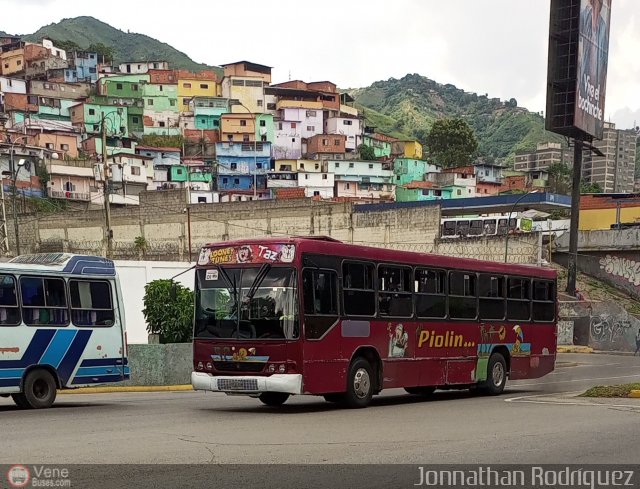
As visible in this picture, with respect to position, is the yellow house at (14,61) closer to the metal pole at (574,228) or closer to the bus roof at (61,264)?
the metal pole at (574,228)

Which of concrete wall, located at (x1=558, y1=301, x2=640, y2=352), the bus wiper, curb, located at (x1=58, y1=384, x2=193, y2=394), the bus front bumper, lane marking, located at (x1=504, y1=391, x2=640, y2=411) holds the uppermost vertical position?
the bus wiper

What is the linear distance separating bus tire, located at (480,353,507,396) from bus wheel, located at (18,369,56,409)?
10087mm

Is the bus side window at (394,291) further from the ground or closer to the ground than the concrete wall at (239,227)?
further from the ground

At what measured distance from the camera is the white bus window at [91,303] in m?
16.8

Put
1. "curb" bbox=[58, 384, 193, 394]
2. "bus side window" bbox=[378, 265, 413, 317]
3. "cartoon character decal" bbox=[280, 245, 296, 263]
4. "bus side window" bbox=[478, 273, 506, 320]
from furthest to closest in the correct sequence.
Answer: "curb" bbox=[58, 384, 193, 394] < "bus side window" bbox=[478, 273, 506, 320] < "bus side window" bbox=[378, 265, 413, 317] < "cartoon character decal" bbox=[280, 245, 296, 263]

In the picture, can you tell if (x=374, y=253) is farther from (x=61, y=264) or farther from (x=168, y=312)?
(x=168, y=312)

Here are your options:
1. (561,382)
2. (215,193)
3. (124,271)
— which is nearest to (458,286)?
(561,382)

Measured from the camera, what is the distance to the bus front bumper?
14.2 metres

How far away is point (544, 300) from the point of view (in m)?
22.0

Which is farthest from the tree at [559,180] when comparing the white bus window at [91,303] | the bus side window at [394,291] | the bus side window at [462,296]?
the white bus window at [91,303]

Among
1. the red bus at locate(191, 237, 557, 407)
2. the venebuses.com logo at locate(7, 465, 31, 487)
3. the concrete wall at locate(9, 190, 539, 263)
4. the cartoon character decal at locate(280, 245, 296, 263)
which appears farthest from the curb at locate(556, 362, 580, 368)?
the venebuses.com logo at locate(7, 465, 31, 487)

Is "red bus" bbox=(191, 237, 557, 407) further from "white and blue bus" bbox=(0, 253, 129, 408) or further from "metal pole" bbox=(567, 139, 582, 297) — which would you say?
"metal pole" bbox=(567, 139, 582, 297)

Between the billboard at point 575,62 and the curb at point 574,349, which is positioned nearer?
the curb at point 574,349

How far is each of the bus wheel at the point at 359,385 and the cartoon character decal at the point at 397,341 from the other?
2.53 ft
